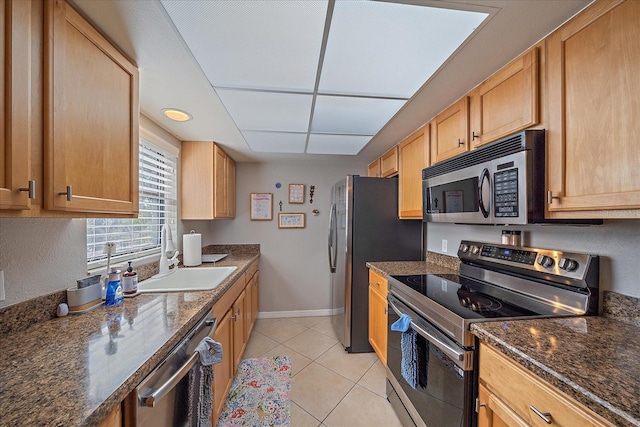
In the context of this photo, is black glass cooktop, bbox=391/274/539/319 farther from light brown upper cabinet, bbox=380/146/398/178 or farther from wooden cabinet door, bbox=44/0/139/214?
wooden cabinet door, bbox=44/0/139/214

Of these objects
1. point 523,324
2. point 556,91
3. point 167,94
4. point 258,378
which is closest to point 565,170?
point 556,91

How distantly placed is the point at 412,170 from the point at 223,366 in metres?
2.09

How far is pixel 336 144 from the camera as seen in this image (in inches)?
103

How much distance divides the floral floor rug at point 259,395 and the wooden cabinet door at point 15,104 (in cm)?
176

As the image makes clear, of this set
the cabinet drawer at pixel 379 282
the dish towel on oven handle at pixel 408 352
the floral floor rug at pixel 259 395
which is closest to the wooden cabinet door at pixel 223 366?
the floral floor rug at pixel 259 395

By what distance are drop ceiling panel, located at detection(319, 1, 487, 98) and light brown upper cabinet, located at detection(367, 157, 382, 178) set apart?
1712 millimetres

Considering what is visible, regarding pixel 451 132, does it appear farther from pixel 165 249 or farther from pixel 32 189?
pixel 165 249

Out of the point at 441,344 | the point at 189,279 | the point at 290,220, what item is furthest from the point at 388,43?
the point at 290,220

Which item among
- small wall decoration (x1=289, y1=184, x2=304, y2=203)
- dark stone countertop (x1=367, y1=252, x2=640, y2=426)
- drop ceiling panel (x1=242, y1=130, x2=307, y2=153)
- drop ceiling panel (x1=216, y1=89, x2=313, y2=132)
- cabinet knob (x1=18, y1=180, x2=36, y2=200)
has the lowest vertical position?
dark stone countertop (x1=367, y1=252, x2=640, y2=426)

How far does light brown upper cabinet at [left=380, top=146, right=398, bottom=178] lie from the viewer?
2.64 metres

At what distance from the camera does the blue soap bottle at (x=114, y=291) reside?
133 cm

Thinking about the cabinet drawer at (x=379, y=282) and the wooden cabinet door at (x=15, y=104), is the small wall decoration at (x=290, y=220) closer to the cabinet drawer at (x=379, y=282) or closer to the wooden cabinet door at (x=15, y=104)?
the cabinet drawer at (x=379, y=282)

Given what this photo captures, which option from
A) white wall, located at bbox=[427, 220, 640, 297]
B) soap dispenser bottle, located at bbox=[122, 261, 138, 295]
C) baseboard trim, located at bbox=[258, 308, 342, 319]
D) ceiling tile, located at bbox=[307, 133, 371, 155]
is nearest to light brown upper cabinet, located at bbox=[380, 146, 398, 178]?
ceiling tile, located at bbox=[307, 133, 371, 155]

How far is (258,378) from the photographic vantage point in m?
2.16
